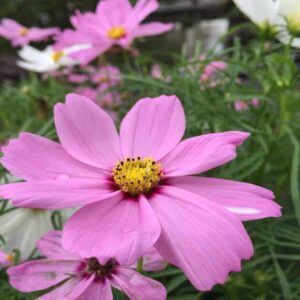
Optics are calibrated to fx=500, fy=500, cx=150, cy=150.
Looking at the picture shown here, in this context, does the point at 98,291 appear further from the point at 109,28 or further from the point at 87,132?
the point at 109,28

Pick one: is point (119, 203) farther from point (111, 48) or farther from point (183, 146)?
point (111, 48)

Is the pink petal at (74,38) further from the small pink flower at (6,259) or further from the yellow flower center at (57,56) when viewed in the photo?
the small pink flower at (6,259)

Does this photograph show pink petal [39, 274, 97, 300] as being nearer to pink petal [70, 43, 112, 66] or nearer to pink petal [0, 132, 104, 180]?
pink petal [0, 132, 104, 180]

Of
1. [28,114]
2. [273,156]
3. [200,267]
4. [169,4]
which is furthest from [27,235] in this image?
[169,4]

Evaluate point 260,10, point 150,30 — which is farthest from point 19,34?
point 260,10

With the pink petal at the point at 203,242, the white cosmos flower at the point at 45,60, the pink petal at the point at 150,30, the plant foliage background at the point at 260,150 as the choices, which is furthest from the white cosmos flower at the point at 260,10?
the white cosmos flower at the point at 45,60

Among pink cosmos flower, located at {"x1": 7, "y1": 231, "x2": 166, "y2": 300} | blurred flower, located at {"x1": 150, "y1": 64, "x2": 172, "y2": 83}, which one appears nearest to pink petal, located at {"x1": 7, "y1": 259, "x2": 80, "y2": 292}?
pink cosmos flower, located at {"x1": 7, "y1": 231, "x2": 166, "y2": 300}
